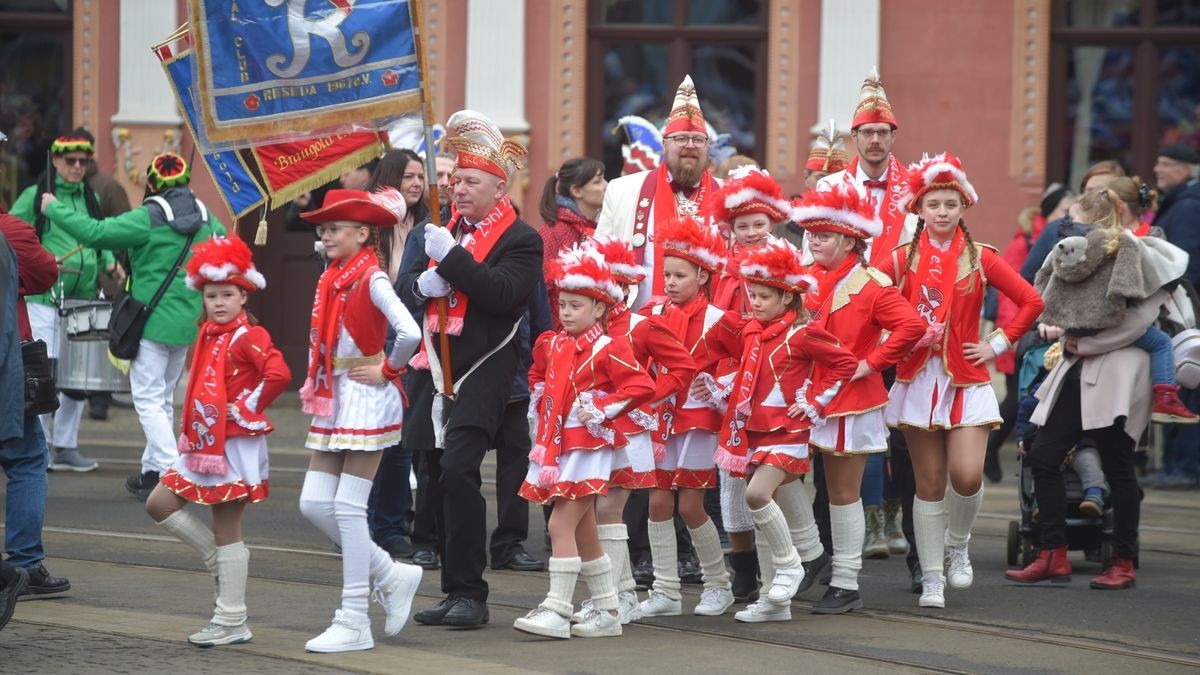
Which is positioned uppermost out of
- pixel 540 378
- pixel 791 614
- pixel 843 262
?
pixel 843 262

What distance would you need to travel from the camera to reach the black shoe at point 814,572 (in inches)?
348

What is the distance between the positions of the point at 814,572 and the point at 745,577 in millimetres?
471

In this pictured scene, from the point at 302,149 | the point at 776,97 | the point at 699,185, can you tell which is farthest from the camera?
the point at 776,97

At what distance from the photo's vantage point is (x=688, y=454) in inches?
325

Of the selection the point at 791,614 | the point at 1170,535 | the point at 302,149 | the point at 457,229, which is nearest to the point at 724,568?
the point at 791,614

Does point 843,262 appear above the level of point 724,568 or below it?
above

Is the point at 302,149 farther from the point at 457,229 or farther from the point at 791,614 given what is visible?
the point at 791,614

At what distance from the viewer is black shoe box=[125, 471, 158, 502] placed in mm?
11633

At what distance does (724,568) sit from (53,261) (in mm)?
3186

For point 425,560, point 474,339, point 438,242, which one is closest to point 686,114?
point 474,339

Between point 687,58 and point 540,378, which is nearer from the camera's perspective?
point 540,378

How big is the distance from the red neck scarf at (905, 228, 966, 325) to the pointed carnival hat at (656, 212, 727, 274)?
0.92 meters

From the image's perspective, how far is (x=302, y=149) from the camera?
7.66 metres

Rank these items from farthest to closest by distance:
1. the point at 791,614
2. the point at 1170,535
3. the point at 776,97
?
the point at 776,97
the point at 1170,535
the point at 791,614
